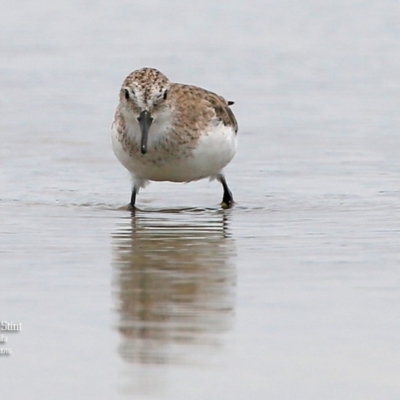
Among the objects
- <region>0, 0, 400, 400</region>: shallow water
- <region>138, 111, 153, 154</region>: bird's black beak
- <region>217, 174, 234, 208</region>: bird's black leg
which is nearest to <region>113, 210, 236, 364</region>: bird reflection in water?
<region>0, 0, 400, 400</region>: shallow water

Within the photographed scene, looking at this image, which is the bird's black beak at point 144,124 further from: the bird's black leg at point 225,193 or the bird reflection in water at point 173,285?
the bird's black leg at point 225,193

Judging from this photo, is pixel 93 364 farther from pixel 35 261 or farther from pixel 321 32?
pixel 321 32

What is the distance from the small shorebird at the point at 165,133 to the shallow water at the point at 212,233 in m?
0.38

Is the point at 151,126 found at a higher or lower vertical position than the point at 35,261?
higher

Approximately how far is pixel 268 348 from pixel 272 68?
42.6 ft

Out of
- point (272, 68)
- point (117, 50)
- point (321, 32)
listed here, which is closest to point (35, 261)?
point (272, 68)

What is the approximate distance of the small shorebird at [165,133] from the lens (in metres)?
9.91

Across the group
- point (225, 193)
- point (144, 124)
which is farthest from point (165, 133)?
point (225, 193)

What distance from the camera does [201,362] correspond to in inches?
223

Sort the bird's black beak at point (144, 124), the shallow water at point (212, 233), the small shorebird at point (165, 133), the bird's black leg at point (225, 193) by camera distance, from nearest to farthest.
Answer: the shallow water at point (212, 233), the bird's black beak at point (144, 124), the small shorebird at point (165, 133), the bird's black leg at point (225, 193)

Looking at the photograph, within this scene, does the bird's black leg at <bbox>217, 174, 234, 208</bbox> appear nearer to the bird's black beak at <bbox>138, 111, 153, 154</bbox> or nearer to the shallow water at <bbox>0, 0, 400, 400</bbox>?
the shallow water at <bbox>0, 0, 400, 400</bbox>

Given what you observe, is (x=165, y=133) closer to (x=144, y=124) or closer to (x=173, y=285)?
(x=144, y=124)

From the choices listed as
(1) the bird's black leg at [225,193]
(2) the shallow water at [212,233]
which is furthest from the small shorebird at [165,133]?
(2) the shallow water at [212,233]

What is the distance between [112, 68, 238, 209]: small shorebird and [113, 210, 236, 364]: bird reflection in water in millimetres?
427
